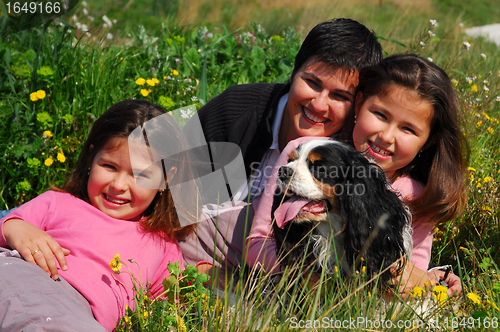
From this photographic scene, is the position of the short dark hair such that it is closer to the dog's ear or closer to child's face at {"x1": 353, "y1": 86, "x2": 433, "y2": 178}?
child's face at {"x1": 353, "y1": 86, "x2": 433, "y2": 178}

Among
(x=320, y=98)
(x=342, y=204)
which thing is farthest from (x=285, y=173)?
(x=320, y=98)

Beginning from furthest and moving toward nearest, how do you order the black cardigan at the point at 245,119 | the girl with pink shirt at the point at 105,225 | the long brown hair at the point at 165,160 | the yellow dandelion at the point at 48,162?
the yellow dandelion at the point at 48,162 < the black cardigan at the point at 245,119 < the long brown hair at the point at 165,160 < the girl with pink shirt at the point at 105,225

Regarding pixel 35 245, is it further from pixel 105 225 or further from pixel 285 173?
pixel 285 173

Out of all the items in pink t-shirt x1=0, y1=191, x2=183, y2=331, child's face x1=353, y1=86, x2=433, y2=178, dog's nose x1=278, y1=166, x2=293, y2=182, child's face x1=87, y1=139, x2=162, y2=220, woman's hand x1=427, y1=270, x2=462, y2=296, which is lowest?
woman's hand x1=427, y1=270, x2=462, y2=296

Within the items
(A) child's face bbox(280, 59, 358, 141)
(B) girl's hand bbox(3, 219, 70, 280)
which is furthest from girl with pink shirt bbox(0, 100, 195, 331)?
(A) child's face bbox(280, 59, 358, 141)

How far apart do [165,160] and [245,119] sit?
64 cm

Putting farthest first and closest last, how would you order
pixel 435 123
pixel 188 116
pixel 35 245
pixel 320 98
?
pixel 188 116, pixel 320 98, pixel 435 123, pixel 35 245

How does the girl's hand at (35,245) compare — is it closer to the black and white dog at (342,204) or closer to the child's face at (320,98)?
the black and white dog at (342,204)

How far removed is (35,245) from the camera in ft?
6.89

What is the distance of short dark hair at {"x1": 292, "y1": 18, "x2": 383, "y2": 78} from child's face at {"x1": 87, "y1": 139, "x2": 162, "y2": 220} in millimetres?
1141

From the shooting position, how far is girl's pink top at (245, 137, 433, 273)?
243cm

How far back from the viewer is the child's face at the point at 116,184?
240 cm

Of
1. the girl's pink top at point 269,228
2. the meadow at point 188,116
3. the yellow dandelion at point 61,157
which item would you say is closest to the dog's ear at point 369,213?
the meadow at point 188,116

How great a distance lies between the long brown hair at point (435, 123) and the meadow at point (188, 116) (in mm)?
258
